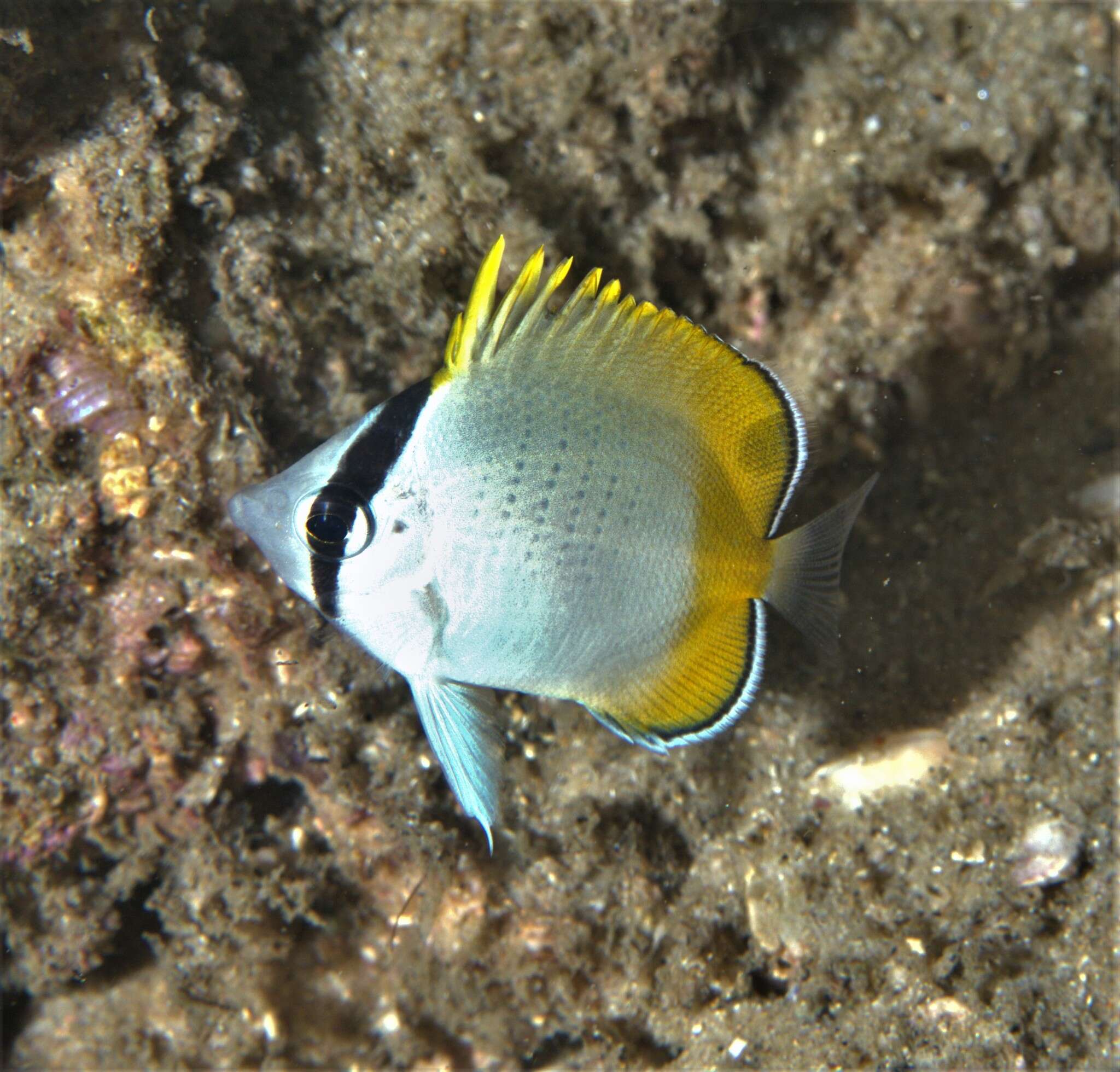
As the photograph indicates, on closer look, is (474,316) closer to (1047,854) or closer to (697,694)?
(697,694)

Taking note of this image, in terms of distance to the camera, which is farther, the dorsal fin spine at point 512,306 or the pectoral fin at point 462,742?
the pectoral fin at point 462,742

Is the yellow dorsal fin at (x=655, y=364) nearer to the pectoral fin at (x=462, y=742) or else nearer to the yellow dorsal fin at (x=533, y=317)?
the yellow dorsal fin at (x=533, y=317)

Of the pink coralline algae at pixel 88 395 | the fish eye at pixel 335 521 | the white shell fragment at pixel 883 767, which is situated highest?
the fish eye at pixel 335 521

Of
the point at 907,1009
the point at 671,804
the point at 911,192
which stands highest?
the point at 911,192

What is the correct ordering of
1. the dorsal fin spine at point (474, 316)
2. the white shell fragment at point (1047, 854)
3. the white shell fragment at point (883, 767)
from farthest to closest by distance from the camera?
the white shell fragment at point (883, 767), the white shell fragment at point (1047, 854), the dorsal fin spine at point (474, 316)

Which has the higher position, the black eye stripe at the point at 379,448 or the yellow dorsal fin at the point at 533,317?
the yellow dorsal fin at the point at 533,317

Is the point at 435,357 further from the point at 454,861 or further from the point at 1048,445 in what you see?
the point at 1048,445

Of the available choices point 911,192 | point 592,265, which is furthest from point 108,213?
point 911,192

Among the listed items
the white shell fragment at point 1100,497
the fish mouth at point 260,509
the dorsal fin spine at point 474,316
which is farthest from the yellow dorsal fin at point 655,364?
the white shell fragment at point 1100,497
